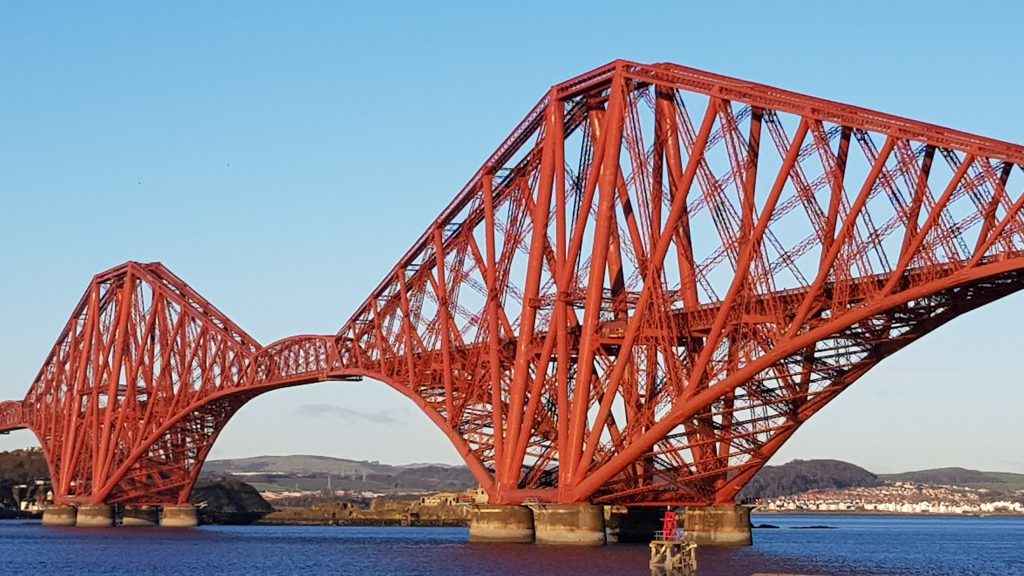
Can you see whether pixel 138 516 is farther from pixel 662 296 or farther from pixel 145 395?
pixel 662 296

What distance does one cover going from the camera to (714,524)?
254ft

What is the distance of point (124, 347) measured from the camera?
132 meters

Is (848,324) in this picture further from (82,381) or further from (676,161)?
(82,381)

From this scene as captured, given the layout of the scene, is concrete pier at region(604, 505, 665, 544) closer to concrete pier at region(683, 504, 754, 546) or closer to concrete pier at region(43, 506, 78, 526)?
concrete pier at region(683, 504, 754, 546)

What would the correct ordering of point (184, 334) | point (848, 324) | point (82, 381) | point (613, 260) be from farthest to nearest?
point (82, 381), point (184, 334), point (613, 260), point (848, 324)

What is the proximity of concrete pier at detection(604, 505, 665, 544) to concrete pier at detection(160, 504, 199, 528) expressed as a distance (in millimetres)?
56657

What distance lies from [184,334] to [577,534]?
213 ft

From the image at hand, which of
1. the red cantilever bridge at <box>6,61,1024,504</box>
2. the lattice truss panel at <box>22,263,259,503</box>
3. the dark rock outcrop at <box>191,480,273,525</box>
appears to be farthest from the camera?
the dark rock outcrop at <box>191,480,273,525</box>

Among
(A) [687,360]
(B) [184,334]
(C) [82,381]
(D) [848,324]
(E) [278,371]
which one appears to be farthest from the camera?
(C) [82,381]

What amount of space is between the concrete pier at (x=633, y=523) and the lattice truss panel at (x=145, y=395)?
44321 mm

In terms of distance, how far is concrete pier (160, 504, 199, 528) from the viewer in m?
131

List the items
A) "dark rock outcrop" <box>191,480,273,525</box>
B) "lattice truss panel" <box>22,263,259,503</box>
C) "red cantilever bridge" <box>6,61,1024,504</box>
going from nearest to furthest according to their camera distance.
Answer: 1. "red cantilever bridge" <box>6,61,1024,504</box>
2. "lattice truss panel" <box>22,263,259,503</box>
3. "dark rock outcrop" <box>191,480,273,525</box>

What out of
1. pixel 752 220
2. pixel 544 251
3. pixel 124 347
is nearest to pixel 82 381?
pixel 124 347

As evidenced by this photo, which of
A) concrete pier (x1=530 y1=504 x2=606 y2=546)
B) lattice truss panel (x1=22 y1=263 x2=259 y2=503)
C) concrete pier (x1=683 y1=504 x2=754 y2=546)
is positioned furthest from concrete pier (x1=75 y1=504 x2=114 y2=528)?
concrete pier (x1=530 y1=504 x2=606 y2=546)
